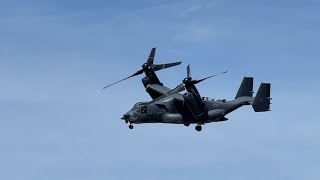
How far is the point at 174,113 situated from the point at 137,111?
23.8ft

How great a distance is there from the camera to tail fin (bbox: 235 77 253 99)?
13162 cm

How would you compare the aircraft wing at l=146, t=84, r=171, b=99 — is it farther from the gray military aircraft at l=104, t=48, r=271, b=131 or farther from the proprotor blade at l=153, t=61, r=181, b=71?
the proprotor blade at l=153, t=61, r=181, b=71

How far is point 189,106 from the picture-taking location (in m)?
122

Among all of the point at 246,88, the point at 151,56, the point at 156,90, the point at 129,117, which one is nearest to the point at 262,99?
the point at 246,88

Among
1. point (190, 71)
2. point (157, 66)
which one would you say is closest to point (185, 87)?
point (190, 71)

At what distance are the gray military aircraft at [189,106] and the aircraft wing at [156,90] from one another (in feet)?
2.09

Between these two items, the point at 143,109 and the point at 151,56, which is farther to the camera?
the point at 151,56

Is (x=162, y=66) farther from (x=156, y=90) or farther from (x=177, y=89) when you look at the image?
(x=177, y=89)

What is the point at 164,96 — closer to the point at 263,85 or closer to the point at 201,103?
the point at 201,103

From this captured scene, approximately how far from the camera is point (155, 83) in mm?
137000

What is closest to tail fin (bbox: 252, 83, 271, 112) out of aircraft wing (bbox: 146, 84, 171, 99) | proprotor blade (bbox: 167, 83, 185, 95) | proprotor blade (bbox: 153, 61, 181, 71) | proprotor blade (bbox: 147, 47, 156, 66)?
proprotor blade (bbox: 167, 83, 185, 95)

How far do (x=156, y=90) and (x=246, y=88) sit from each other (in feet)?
54.0

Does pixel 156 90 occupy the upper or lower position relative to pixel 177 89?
upper

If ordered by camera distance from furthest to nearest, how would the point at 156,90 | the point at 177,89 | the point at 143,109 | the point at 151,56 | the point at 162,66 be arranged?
the point at 151,56, the point at 162,66, the point at 156,90, the point at 143,109, the point at 177,89
